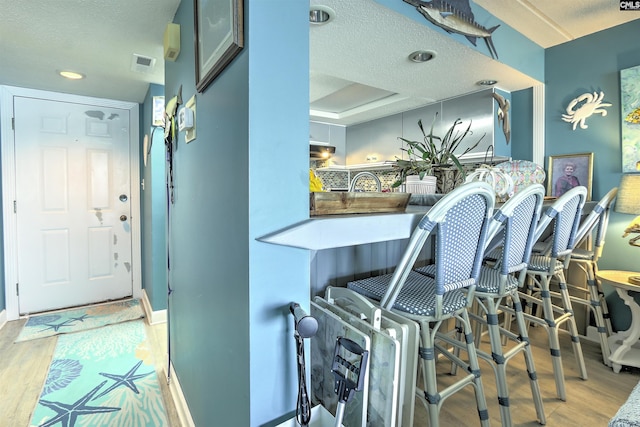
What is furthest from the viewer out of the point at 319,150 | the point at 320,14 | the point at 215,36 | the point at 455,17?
the point at 319,150

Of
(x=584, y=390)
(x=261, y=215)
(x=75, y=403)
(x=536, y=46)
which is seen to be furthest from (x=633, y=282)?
(x=75, y=403)

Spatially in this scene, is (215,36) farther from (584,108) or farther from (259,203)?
(584,108)

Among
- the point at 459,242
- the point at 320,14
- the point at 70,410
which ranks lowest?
the point at 70,410

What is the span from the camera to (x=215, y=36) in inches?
40.2

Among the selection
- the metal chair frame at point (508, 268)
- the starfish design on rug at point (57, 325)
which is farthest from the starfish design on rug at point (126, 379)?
the metal chair frame at point (508, 268)

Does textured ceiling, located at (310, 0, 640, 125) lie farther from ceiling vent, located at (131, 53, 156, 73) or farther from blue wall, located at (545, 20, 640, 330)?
ceiling vent, located at (131, 53, 156, 73)

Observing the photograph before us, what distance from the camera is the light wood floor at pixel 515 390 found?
62.9 inches

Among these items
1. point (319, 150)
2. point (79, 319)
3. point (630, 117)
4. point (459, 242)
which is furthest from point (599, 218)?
point (79, 319)

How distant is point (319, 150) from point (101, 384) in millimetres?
3067

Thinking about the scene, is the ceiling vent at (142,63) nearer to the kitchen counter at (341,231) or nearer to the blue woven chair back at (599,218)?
the kitchen counter at (341,231)

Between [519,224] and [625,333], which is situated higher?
[519,224]

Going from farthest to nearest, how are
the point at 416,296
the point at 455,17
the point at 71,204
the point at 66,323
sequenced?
1. the point at 71,204
2. the point at 66,323
3. the point at 455,17
4. the point at 416,296

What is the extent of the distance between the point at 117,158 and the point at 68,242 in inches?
37.6

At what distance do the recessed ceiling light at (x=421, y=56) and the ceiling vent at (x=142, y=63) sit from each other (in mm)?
1753
